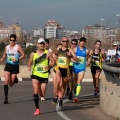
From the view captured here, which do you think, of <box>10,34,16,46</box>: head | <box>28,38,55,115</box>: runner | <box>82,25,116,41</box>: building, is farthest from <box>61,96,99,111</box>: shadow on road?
<box>82,25,116,41</box>: building

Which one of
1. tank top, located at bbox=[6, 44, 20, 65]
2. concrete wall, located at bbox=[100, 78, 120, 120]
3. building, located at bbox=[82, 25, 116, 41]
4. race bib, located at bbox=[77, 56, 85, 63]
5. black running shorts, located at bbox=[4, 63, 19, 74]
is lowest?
building, located at bbox=[82, 25, 116, 41]

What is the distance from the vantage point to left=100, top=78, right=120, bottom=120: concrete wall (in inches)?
370

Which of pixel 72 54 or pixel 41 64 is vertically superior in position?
pixel 72 54

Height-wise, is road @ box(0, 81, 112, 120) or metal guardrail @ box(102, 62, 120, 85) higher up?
metal guardrail @ box(102, 62, 120, 85)

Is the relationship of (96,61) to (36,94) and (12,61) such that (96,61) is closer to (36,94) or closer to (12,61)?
(12,61)

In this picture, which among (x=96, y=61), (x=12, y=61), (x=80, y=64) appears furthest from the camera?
(x=96, y=61)

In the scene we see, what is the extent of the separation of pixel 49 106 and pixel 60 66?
114cm

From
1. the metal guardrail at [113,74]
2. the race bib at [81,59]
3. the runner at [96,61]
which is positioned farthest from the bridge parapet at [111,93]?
the runner at [96,61]

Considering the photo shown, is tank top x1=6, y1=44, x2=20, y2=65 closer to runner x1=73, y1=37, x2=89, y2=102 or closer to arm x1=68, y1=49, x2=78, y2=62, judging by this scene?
arm x1=68, y1=49, x2=78, y2=62

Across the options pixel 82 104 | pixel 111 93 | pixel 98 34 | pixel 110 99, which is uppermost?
pixel 111 93

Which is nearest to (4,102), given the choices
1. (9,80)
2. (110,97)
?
(9,80)

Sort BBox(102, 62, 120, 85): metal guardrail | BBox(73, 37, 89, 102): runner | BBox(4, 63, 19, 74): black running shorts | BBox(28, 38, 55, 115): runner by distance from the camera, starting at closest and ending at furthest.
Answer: BBox(102, 62, 120, 85): metal guardrail, BBox(28, 38, 55, 115): runner, BBox(4, 63, 19, 74): black running shorts, BBox(73, 37, 89, 102): runner

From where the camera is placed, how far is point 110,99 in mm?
9820

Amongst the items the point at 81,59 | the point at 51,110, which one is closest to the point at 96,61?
the point at 81,59
